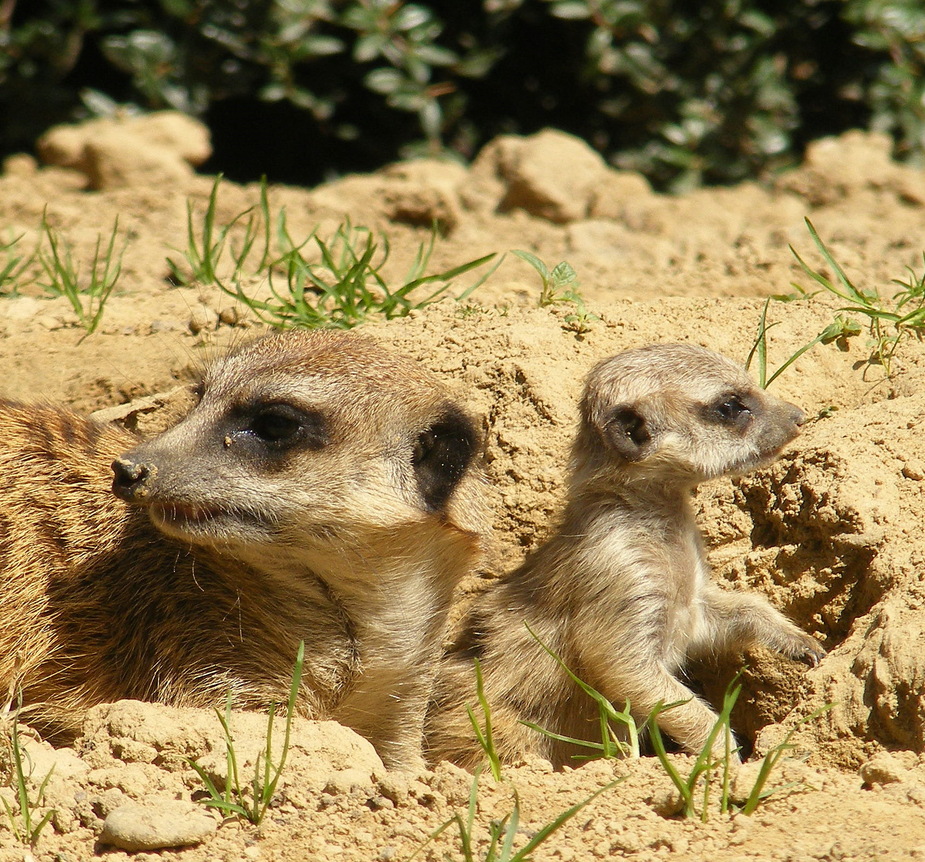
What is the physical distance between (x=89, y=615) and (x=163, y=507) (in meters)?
0.61

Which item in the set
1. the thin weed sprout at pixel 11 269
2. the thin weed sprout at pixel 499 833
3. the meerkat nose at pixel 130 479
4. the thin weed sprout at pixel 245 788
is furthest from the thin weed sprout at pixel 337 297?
the thin weed sprout at pixel 499 833

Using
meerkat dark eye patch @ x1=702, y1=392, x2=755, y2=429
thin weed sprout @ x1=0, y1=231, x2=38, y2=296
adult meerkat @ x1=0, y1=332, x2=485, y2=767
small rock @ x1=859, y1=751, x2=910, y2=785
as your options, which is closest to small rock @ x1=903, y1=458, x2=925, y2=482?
meerkat dark eye patch @ x1=702, y1=392, x2=755, y2=429

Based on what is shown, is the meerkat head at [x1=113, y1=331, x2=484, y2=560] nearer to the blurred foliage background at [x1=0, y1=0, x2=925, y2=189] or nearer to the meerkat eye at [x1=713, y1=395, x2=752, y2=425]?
the meerkat eye at [x1=713, y1=395, x2=752, y2=425]

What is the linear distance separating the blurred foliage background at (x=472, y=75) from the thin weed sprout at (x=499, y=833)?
17.1 ft

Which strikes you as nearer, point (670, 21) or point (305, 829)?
point (305, 829)

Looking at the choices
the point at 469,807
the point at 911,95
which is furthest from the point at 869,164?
the point at 469,807

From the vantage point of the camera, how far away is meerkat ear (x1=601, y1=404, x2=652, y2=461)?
340 cm

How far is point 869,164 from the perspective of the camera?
6754mm

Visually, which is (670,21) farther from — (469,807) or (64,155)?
(469,807)

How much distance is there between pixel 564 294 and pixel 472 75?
311cm

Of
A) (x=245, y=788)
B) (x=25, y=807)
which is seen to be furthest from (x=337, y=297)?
(x=25, y=807)

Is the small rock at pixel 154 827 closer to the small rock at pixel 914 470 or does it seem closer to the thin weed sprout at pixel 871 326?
the small rock at pixel 914 470

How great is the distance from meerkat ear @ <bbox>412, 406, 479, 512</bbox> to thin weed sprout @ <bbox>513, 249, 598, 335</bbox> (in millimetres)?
1062

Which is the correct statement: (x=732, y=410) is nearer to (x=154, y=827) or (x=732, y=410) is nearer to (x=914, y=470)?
(x=914, y=470)
